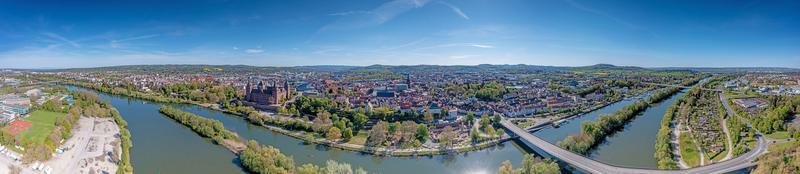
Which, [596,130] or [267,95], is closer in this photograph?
[596,130]

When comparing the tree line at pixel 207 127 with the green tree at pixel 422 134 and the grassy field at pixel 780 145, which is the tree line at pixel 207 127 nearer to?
the green tree at pixel 422 134

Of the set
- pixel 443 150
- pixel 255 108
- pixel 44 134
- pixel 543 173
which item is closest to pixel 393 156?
pixel 443 150

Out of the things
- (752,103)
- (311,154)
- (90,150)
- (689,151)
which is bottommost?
(311,154)

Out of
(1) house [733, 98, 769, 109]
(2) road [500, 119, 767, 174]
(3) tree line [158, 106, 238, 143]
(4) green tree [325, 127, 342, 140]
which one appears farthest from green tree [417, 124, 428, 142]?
(1) house [733, 98, 769, 109]

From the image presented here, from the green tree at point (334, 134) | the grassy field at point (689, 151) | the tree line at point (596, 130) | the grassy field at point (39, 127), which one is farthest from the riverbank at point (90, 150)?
the grassy field at point (689, 151)

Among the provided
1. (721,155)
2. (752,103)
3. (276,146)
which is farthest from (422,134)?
(752,103)

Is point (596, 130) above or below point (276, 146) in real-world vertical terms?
above

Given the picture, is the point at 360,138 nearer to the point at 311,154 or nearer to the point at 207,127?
the point at 311,154
